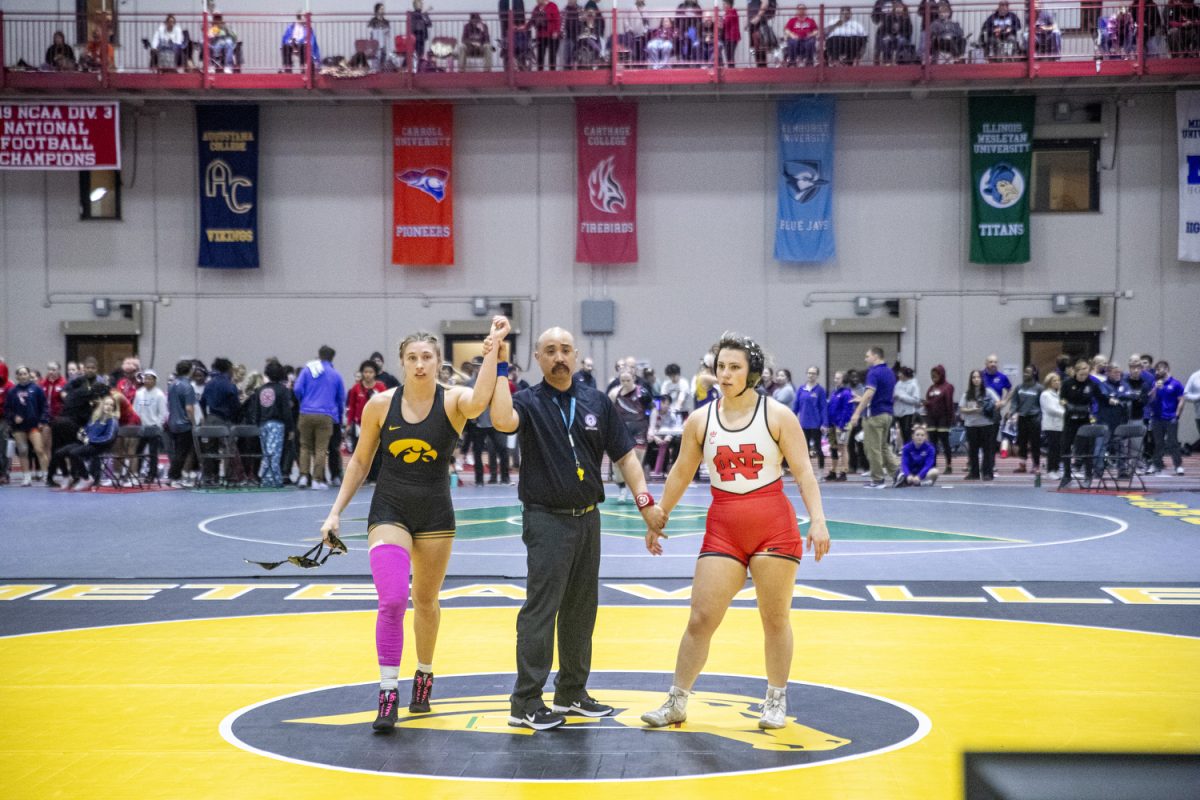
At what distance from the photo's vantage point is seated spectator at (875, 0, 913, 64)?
22.7 m

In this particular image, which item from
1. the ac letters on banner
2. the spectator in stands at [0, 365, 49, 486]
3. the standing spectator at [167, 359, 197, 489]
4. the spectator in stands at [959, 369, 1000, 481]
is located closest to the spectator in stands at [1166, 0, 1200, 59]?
the ac letters on banner

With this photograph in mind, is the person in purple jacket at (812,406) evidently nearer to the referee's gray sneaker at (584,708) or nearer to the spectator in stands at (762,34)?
the spectator in stands at (762,34)

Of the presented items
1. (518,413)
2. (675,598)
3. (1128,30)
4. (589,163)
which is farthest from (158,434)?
(1128,30)

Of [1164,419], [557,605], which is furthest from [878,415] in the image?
[557,605]

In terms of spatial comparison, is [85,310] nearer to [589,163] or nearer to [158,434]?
[158,434]

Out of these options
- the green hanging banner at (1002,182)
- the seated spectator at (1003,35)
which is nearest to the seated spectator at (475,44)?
the seated spectator at (1003,35)

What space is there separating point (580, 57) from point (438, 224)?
4.04m

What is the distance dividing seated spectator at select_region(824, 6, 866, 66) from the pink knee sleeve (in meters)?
18.7

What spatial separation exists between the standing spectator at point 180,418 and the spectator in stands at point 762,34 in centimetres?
1128

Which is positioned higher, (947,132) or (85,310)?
(947,132)

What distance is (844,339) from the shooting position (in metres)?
24.2

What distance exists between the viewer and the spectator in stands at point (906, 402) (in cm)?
1889

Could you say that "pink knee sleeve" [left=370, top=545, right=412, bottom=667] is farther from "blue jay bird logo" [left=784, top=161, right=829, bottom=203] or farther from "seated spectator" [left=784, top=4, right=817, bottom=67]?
"blue jay bird logo" [left=784, top=161, right=829, bottom=203]

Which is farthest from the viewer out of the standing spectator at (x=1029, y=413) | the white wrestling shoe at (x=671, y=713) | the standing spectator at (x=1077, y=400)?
the standing spectator at (x=1029, y=413)
